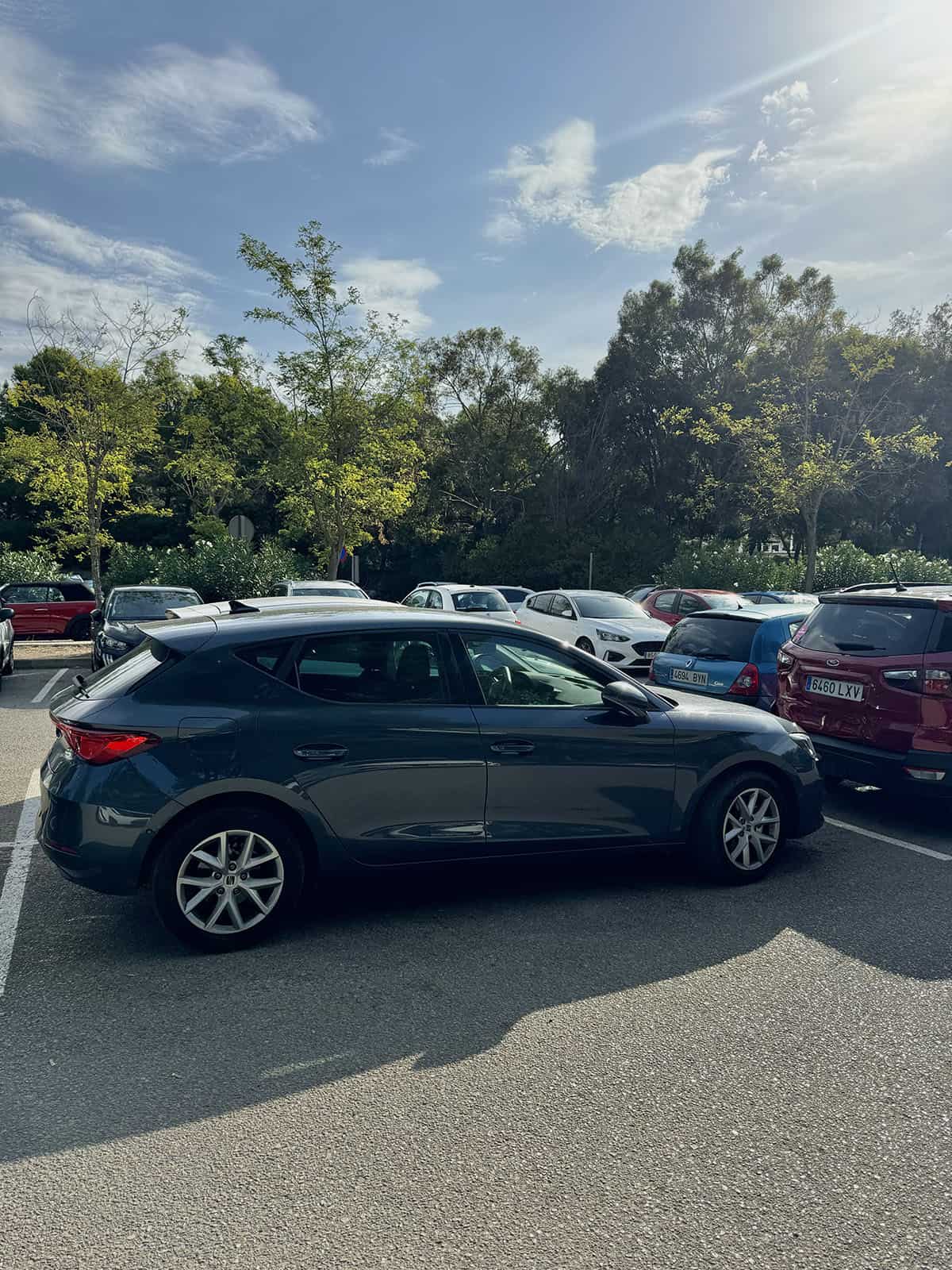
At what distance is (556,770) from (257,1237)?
2.70m

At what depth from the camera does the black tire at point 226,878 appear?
4133mm

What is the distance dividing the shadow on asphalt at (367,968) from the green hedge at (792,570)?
935 inches

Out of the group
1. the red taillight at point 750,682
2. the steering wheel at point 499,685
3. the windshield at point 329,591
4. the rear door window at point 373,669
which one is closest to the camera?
the rear door window at point 373,669

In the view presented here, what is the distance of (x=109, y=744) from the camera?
4133 millimetres

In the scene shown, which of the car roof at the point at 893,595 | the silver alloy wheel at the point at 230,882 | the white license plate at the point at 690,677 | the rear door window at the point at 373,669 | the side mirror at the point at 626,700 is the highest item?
the car roof at the point at 893,595

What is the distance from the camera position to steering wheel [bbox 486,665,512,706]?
4.79 metres

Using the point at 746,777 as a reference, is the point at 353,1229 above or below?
below

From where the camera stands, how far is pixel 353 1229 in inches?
97.3

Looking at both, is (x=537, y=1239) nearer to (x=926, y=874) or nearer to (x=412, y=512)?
(x=926, y=874)

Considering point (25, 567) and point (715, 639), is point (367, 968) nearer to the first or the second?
point (715, 639)

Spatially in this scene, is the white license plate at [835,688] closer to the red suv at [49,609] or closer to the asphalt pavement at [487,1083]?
the asphalt pavement at [487,1083]

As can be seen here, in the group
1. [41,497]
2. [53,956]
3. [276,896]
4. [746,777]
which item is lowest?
[53,956]

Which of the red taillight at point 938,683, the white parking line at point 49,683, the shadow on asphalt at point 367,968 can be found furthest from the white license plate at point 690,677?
the white parking line at point 49,683

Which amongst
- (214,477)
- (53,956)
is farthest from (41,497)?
(53,956)
